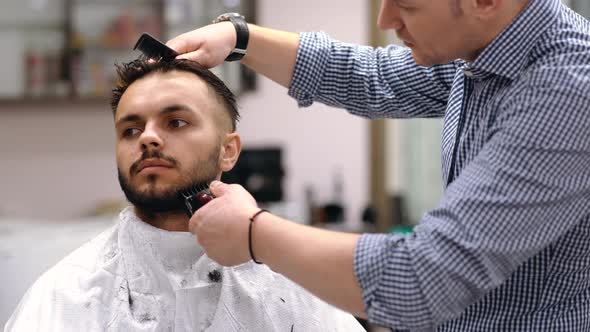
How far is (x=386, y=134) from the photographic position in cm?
469

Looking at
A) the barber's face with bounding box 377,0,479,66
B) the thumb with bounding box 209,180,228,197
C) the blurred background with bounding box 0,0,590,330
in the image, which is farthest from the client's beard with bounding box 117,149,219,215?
the blurred background with bounding box 0,0,590,330

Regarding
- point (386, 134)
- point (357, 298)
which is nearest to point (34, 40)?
point (386, 134)

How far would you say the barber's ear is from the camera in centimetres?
182

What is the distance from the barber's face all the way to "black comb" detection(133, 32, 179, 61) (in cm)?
54

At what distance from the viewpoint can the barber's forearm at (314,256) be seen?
117cm

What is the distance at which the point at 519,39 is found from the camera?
1233mm

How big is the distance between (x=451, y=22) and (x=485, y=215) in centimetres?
35

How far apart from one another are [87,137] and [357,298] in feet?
13.7

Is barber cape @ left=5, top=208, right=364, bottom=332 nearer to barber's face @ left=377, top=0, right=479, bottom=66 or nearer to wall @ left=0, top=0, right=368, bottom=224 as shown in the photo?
barber's face @ left=377, top=0, right=479, bottom=66

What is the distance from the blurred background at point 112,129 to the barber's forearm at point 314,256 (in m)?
3.37

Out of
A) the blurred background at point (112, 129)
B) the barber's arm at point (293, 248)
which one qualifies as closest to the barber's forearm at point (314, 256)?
the barber's arm at point (293, 248)

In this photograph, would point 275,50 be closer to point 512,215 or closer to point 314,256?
point 314,256

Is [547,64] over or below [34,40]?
over

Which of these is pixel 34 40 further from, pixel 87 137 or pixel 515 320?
pixel 515 320
